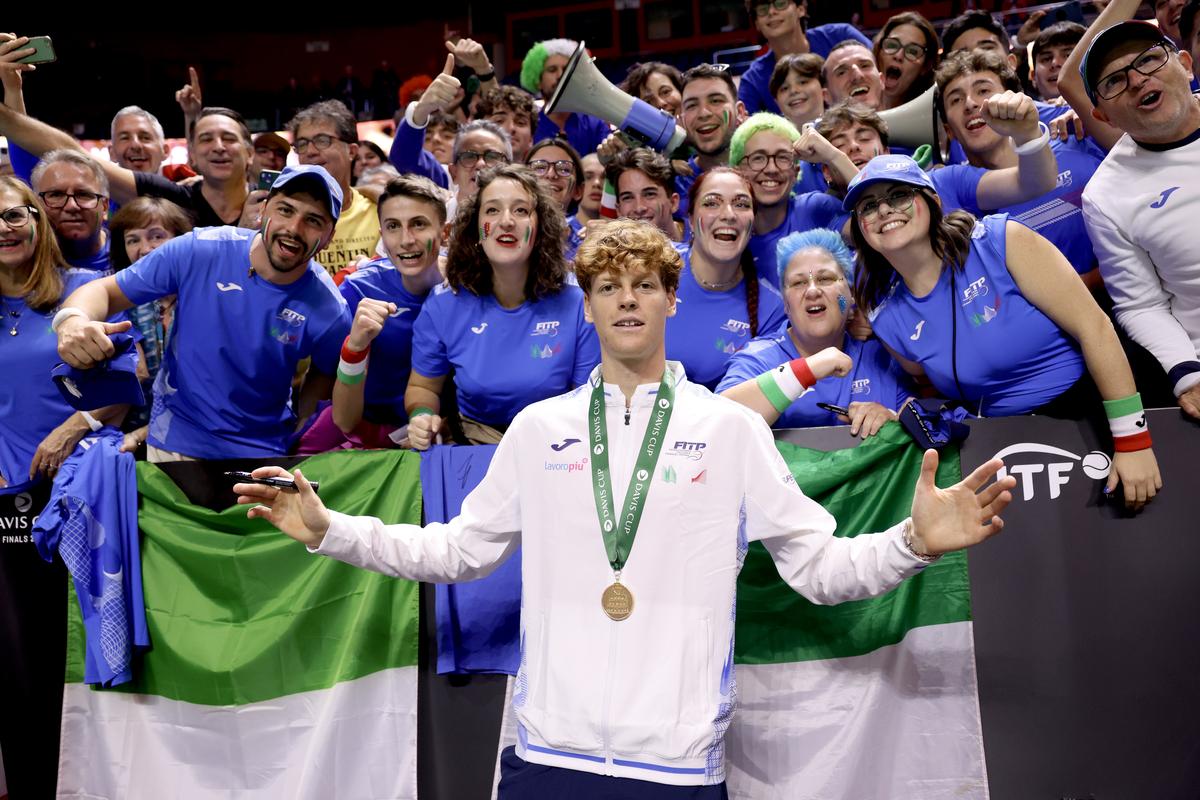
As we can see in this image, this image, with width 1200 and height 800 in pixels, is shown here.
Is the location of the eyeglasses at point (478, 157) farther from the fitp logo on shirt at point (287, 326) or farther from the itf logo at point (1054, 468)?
the itf logo at point (1054, 468)

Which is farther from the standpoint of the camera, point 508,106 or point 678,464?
point 508,106

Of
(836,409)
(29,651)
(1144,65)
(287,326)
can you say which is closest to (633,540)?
(836,409)

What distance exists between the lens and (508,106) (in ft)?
23.5

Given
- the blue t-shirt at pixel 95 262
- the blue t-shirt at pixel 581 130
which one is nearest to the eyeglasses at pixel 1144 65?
the blue t-shirt at pixel 581 130

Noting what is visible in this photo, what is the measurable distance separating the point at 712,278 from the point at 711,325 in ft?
0.76

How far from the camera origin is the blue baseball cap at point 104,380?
163 inches

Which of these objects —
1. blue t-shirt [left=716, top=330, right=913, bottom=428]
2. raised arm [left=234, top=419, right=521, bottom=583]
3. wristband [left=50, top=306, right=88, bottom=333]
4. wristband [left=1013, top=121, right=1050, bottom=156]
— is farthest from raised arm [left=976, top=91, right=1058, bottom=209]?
wristband [left=50, top=306, right=88, bottom=333]

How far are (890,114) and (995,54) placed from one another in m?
0.82

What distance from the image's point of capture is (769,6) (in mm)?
6977

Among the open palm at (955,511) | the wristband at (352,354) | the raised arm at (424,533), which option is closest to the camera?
the open palm at (955,511)

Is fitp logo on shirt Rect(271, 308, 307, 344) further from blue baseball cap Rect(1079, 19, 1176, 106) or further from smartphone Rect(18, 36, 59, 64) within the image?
blue baseball cap Rect(1079, 19, 1176, 106)

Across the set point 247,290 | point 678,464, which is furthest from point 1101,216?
point 247,290

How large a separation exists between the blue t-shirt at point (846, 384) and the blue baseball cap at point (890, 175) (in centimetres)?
64

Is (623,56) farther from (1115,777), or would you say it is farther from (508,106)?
(1115,777)
